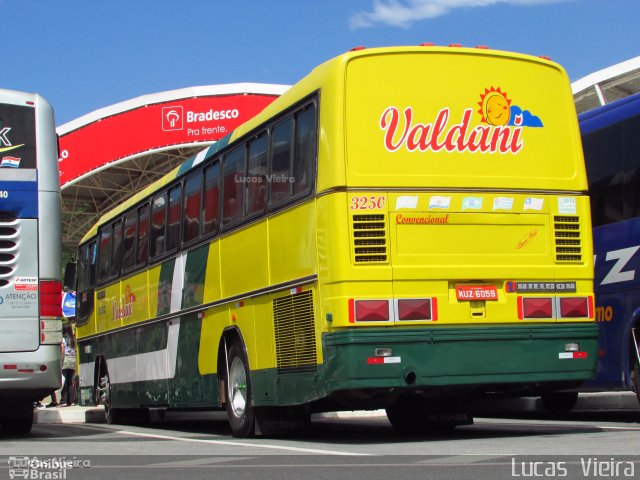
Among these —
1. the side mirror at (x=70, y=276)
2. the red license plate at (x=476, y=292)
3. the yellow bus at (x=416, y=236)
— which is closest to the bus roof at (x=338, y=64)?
the yellow bus at (x=416, y=236)

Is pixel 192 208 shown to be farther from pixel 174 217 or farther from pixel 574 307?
pixel 574 307

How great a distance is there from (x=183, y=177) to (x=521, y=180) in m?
5.24

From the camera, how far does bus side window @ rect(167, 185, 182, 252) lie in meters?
15.2

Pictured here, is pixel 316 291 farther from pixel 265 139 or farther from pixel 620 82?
pixel 620 82

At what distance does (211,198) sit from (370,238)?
3535 millimetres

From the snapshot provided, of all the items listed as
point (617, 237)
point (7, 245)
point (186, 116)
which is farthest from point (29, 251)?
point (186, 116)

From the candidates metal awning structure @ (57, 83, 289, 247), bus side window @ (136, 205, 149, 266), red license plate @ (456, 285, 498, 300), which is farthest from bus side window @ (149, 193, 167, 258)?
metal awning structure @ (57, 83, 289, 247)

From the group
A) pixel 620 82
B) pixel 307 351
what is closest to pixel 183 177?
pixel 307 351

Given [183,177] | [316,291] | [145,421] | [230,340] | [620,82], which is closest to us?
[316,291]

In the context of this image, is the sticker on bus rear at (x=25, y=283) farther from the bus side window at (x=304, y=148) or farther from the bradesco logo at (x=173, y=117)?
the bradesco logo at (x=173, y=117)

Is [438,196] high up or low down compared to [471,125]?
down

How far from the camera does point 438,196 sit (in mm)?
11086

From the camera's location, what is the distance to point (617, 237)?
1328cm

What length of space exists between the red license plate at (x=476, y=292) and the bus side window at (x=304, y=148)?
1.72 metres
